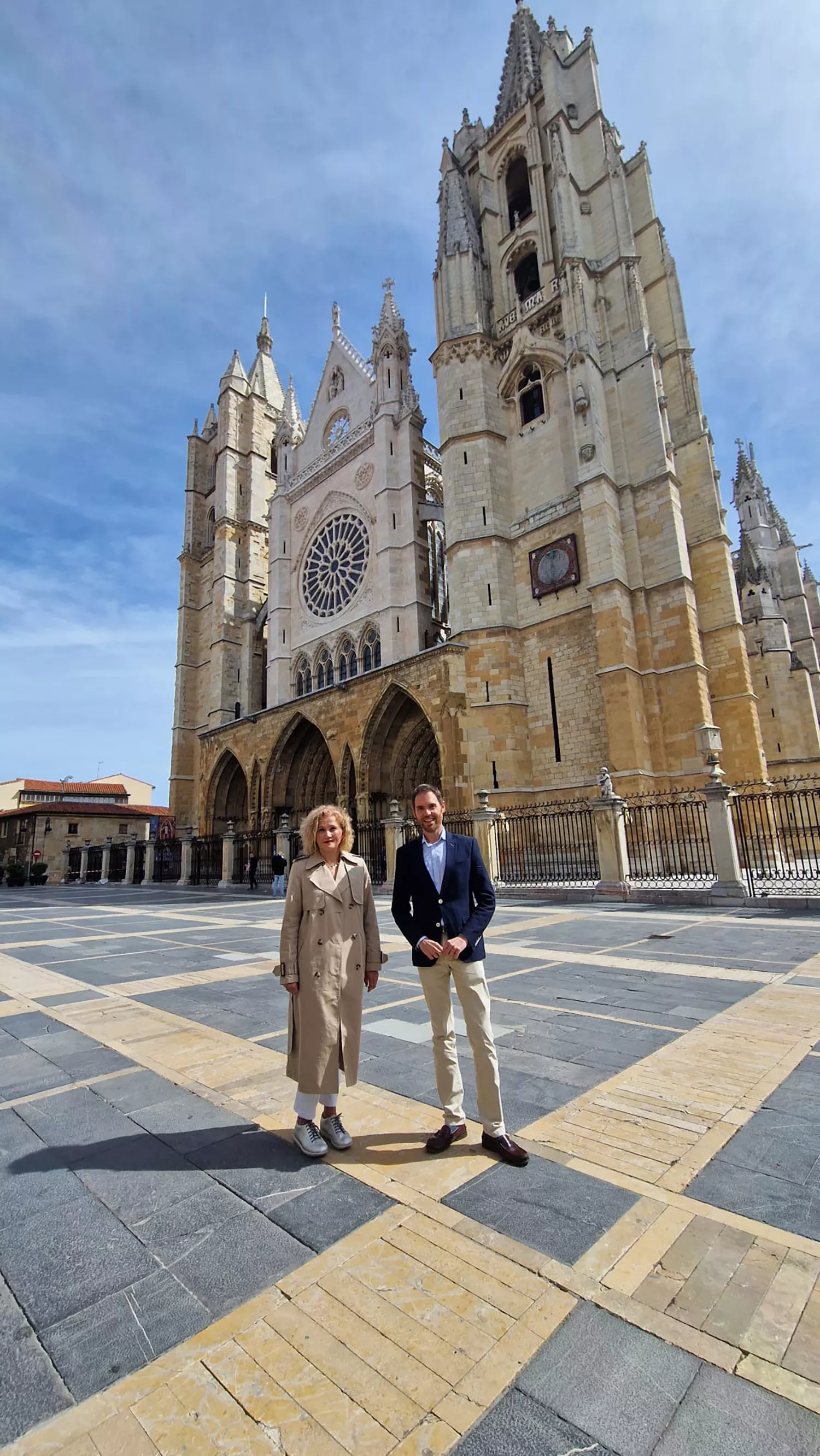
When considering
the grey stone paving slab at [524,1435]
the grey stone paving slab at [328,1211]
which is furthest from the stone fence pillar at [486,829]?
the grey stone paving slab at [524,1435]

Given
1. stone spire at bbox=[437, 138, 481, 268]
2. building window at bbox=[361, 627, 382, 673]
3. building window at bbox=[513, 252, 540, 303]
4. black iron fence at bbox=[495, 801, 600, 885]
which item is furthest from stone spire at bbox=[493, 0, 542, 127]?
black iron fence at bbox=[495, 801, 600, 885]

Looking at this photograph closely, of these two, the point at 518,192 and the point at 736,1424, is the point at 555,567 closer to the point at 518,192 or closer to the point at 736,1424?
the point at 518,192

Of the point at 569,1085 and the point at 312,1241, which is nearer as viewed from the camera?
the point at 312,1241

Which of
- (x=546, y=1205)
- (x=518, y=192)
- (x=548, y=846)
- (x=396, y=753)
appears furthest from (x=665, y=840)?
(x=518, y=192)

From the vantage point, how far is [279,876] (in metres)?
18.1

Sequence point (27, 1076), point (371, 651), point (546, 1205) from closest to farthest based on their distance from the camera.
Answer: point (546, 1205) → point (27, 1076) → point (371, 651)

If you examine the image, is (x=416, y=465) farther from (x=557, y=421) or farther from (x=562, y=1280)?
(x=562, y=1280)

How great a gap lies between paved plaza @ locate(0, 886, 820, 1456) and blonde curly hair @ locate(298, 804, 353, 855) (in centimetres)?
123

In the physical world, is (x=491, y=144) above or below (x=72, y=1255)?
above

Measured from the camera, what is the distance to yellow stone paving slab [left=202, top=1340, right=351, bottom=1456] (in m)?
1.31

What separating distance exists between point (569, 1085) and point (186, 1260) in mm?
1954

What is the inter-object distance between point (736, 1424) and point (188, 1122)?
2317 millimetres

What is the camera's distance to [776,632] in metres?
28.3

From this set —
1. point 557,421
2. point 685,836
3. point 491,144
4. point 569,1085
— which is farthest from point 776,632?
point 569,1085
